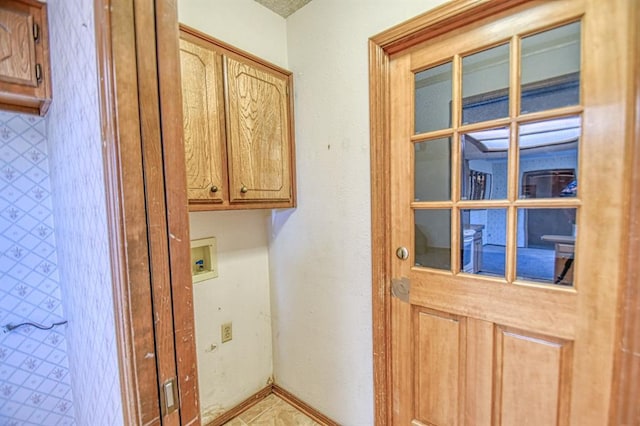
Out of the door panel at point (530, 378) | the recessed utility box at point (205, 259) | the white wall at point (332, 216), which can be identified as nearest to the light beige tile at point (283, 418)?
the white wall at point (332, 216)

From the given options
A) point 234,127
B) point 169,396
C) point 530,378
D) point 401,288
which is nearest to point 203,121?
point 234,127

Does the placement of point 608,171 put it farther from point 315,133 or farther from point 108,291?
point 108,291

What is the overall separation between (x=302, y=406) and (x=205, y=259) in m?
1.09

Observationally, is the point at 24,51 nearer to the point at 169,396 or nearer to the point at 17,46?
the point at 17,46

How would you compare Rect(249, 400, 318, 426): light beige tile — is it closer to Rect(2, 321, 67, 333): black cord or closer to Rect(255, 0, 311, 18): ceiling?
Rect(2, 321, 67, 333): black cord

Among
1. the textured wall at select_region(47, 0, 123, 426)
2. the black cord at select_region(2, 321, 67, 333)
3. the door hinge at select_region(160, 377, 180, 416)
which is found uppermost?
the textured wall at select_region(47, 0, 123, 426)

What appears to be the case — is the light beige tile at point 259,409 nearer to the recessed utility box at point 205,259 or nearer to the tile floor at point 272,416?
the tile floor at point 272,416

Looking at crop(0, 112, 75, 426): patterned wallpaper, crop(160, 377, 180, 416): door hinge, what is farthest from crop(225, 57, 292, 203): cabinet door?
crop(160, 377, 180, 416): door hinge

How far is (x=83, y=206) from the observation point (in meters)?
0.71

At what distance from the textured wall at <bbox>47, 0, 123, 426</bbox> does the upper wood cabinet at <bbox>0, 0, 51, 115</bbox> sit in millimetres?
66

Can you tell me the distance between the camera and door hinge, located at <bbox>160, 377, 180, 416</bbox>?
1.76 ft

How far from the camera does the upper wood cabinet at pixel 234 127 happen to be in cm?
120

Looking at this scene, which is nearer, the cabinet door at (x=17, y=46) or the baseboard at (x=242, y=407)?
the cabinet door at (x=17, y=46)

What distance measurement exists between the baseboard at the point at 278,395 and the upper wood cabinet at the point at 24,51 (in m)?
1.77
